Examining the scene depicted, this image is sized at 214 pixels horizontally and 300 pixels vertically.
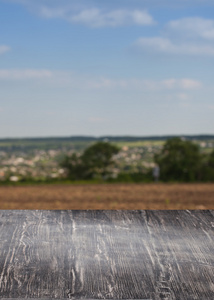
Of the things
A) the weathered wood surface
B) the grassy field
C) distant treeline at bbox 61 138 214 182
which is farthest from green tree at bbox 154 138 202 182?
the weathered wood surface

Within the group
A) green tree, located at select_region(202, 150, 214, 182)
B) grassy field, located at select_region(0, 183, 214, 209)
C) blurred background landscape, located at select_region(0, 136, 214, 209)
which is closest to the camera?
grassy field, located at select_region(0, 183, 214, 209)

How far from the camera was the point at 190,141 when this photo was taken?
16.0 meters

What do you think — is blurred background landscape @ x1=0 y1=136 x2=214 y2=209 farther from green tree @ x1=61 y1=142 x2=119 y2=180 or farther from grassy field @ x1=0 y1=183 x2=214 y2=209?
grassy field @ x1=0 y1=183 x2=214 y2=209

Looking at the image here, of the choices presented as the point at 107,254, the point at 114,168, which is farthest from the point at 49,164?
the point at 107,254

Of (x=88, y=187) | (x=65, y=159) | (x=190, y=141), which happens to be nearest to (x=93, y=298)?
(x=88, y=187)

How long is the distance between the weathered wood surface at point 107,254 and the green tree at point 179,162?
1334 centimetres

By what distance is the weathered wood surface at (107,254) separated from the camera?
1.08 metres

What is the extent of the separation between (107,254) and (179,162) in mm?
13960

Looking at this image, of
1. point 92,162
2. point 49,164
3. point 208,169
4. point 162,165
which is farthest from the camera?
point 208,169

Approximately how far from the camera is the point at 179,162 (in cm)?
1500

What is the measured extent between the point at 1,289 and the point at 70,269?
0.69 feet

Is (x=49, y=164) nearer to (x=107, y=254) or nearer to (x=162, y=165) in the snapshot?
(x=162, y=165)

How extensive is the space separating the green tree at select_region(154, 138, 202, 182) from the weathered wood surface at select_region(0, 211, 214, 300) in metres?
13.3

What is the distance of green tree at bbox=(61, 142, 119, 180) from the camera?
14.3m
